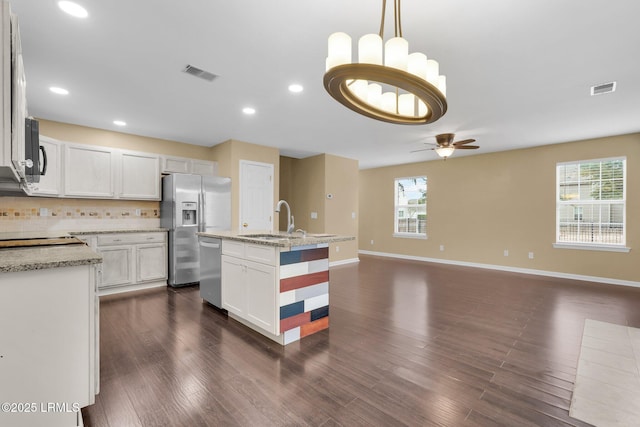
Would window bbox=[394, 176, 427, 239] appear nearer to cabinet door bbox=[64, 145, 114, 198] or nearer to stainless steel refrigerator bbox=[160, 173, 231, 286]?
stainless steel refrigerator bbox=[160, 173, 231, 286]

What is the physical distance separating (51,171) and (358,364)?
4.52 m

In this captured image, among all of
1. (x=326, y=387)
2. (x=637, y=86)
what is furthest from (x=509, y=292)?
(x=326, y=387)

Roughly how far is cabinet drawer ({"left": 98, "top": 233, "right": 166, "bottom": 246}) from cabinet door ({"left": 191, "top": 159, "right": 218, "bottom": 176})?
4.42ft

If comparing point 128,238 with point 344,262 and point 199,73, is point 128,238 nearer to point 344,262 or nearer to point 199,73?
point 199,73

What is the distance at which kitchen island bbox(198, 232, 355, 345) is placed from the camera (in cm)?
256

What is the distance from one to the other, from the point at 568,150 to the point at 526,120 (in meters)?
2.11

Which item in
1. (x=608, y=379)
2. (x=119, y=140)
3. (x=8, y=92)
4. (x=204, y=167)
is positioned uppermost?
(x=119, y=140)

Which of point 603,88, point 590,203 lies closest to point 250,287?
point 603,88

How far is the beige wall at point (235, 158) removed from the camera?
520cm

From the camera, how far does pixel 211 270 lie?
3.53m

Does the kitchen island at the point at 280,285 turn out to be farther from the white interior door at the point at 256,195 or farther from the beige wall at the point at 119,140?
the beige wall at the point at 119,140

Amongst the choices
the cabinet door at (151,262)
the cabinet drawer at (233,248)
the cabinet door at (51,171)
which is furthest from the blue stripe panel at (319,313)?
the cabinet door at (51,171)

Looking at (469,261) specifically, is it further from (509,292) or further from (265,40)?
(265,40)

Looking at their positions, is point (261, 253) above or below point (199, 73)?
below
